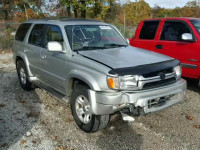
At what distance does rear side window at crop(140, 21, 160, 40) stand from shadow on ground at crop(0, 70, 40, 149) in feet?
11.6

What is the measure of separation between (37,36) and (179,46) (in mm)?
3503

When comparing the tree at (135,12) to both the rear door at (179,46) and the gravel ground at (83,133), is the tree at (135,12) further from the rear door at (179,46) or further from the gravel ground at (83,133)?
the gravel ground at (83,133)

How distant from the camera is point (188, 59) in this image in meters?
5.21

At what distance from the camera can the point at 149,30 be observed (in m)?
6.25

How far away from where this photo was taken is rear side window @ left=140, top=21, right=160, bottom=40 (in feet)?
19.9

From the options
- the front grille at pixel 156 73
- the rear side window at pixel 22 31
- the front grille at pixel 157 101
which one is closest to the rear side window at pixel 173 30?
the front grille at pixel 156 73

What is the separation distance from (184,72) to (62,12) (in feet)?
65.9

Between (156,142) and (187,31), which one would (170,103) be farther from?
(187,31)

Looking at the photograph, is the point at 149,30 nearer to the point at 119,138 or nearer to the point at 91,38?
the point at 91,38

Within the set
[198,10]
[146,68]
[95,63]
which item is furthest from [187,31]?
[198,10]

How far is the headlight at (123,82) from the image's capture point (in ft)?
9.72

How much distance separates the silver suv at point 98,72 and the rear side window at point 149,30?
5.83ft

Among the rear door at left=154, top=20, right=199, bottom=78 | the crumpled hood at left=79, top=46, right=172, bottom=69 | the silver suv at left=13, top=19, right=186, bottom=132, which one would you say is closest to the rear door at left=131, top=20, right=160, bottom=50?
the rear door at left=154, top=20, right=199, bottom=78

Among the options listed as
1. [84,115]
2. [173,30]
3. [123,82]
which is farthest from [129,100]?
[173,30]
